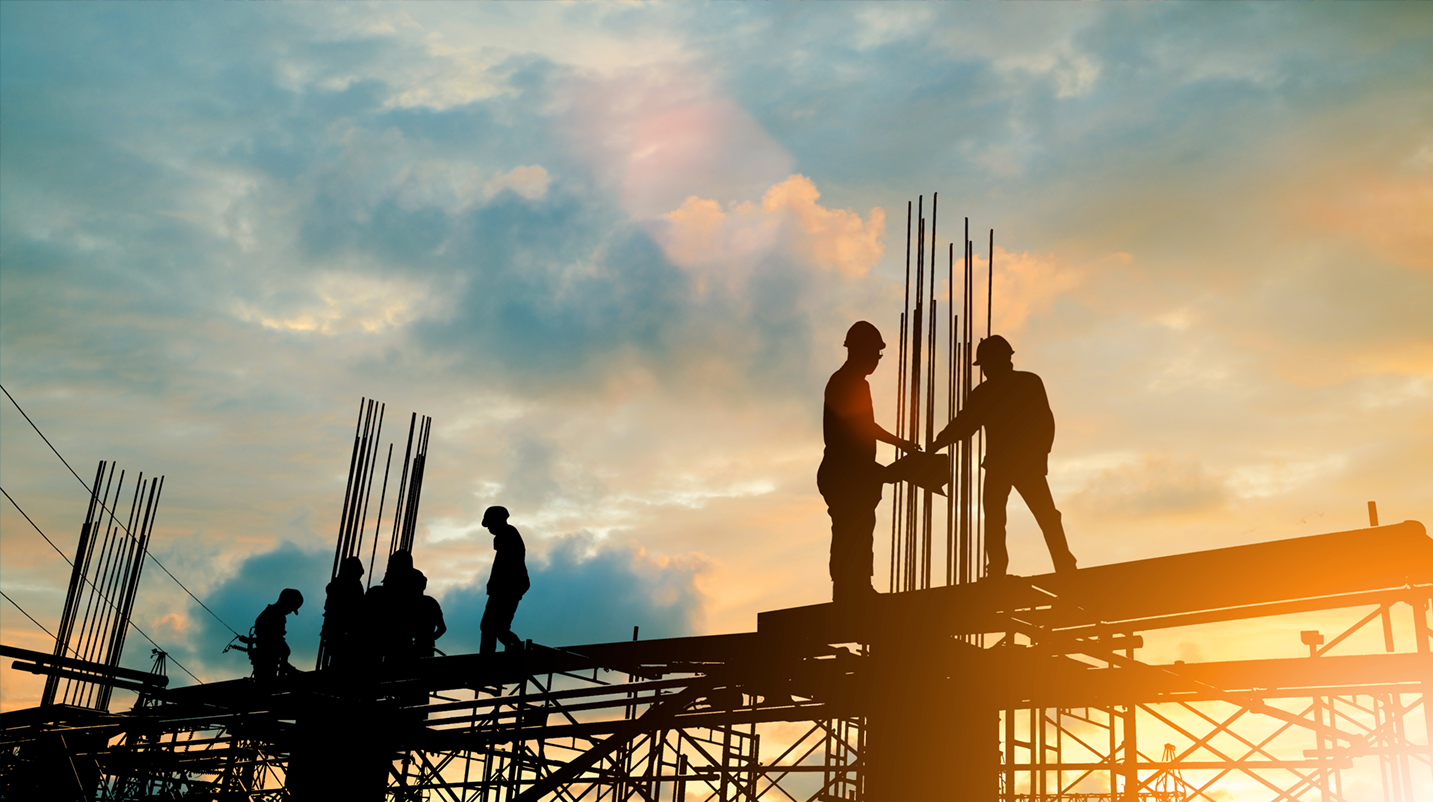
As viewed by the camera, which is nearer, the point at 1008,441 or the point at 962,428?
the point at 1008,441

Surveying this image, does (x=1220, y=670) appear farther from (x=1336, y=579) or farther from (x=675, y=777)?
(x=675, y=777)

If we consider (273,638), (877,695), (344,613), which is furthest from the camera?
(273,638)

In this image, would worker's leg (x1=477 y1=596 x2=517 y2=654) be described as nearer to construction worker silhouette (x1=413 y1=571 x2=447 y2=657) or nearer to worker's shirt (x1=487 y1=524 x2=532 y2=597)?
worker's shirt (x1=487 y1=524 x2=532 y2=597)

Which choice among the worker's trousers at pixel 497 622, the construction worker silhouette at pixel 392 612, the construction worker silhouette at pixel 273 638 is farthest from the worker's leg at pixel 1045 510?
the construction worker silhouette at pixel 273 638

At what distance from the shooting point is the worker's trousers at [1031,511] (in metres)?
7.46

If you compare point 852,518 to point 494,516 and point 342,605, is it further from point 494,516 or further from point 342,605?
point 342,605

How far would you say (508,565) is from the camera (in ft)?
37.6

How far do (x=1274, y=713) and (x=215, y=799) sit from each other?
13.8 meters

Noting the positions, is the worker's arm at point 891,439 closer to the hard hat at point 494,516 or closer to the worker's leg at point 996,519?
the worker's leg at point 996,519

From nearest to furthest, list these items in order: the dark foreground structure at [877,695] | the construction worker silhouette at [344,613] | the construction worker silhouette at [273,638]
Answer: the dark foreground structure at [877,695] < the construction worker silhouette at [344,613] < the construction worker silhouette at [273,638]

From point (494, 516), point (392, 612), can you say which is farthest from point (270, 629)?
point (494, 516)

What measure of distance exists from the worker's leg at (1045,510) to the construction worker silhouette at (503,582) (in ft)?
19.4

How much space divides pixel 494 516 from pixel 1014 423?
6.33 metres

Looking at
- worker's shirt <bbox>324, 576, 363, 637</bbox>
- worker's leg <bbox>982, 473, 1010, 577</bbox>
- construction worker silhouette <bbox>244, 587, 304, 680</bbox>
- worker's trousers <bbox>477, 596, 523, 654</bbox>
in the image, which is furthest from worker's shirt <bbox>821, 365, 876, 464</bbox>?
construction worker silhouette <bbox>244, 587, 304, 680</bbox>
